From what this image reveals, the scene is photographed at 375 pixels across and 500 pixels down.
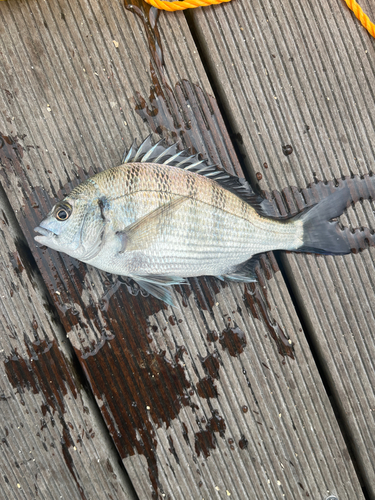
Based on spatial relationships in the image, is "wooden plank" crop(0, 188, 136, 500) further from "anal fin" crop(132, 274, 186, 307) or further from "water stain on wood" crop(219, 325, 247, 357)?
"water stain on wood" crop(219, 325, 247, 357)

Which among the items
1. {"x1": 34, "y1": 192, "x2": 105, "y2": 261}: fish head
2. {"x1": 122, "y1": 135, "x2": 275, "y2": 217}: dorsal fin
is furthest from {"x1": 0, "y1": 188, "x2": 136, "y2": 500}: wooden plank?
{"x1": 122, "y1": 135, "x2": 275, "y2": 217}: dorsal fin

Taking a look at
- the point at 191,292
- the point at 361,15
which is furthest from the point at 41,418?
the point at 361,15

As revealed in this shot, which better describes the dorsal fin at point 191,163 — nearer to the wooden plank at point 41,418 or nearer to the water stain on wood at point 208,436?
the wooden plank at point 41,418

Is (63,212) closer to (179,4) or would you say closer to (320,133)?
(179,4)

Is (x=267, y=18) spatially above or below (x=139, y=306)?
above

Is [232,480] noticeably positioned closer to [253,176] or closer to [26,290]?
[26,290]

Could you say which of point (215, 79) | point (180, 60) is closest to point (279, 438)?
point (215, 79)
